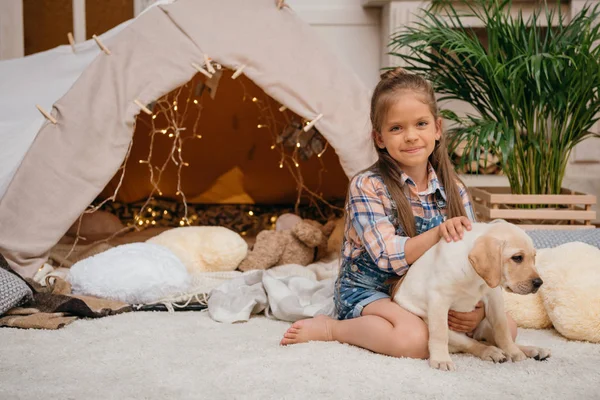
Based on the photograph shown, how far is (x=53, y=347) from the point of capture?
5.35ft

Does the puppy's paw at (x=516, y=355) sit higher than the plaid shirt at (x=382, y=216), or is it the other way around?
the plaid shirt at (x=382, y=216)

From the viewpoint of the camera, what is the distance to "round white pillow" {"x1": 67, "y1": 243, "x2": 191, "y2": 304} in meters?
2.05

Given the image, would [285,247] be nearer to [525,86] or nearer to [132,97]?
[132,97]

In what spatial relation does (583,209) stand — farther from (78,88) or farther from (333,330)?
(78,88)

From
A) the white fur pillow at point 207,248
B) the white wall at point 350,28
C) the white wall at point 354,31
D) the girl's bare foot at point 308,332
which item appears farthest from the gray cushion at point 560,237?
the white wall at point 350,28

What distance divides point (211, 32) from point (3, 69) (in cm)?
93

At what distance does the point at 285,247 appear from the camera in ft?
→ 8.31

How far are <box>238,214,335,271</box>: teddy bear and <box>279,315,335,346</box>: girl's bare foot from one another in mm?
788

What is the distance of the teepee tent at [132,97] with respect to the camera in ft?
7.02

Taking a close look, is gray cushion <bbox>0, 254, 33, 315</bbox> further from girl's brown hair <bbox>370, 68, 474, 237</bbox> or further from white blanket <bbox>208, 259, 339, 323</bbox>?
girl's brown hair <bbox>370, 68, 474, 237</bbox>

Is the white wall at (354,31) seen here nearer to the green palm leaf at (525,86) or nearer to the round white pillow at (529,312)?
the green palm leaf at (525,86)

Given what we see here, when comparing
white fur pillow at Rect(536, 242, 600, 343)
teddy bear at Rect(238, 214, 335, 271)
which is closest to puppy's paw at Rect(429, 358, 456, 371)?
white fur pillow at Rect(536, 242, 600, 343)

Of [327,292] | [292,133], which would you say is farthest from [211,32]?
[327,292]

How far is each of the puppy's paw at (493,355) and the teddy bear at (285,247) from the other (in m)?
1.09
